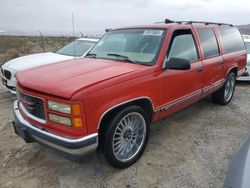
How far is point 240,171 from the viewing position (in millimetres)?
2160

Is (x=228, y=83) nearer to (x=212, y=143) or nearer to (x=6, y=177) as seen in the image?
(x=212, y=143)

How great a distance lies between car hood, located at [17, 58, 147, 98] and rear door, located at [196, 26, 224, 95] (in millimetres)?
1786

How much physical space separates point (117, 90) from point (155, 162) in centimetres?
126

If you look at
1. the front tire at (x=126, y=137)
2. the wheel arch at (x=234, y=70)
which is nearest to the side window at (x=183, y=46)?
the front tire at (x=126, y=137)

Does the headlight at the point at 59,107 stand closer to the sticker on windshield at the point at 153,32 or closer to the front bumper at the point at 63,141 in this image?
the front bumper at the point at 63,141

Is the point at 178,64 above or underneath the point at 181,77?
above

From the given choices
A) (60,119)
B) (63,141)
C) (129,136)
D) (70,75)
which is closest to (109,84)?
(70,75)

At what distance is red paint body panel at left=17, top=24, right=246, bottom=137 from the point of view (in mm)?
2939

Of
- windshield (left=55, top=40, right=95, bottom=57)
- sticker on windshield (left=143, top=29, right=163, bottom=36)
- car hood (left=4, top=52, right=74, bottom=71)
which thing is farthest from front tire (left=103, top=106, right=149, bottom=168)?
windshield (left=55, top=40, right=95, bottom=57)

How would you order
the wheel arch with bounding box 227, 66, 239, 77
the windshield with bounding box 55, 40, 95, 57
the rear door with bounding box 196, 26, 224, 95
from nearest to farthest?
the rear door with bounding box 196, 26, 224, 95
the wheel arch with bounding box 227, 66, 239, 77
the windshield with bounding box 55, 40, 95, 57

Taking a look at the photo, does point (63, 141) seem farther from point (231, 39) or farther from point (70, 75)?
point (231, 39)

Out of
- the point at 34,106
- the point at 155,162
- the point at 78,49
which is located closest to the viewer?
the point at 34,106

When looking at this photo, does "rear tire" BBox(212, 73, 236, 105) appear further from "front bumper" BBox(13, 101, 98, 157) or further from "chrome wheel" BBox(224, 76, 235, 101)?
"front bumper" BBox(13, 101, 98, 157)

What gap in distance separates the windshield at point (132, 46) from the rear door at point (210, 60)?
3.94 ft
